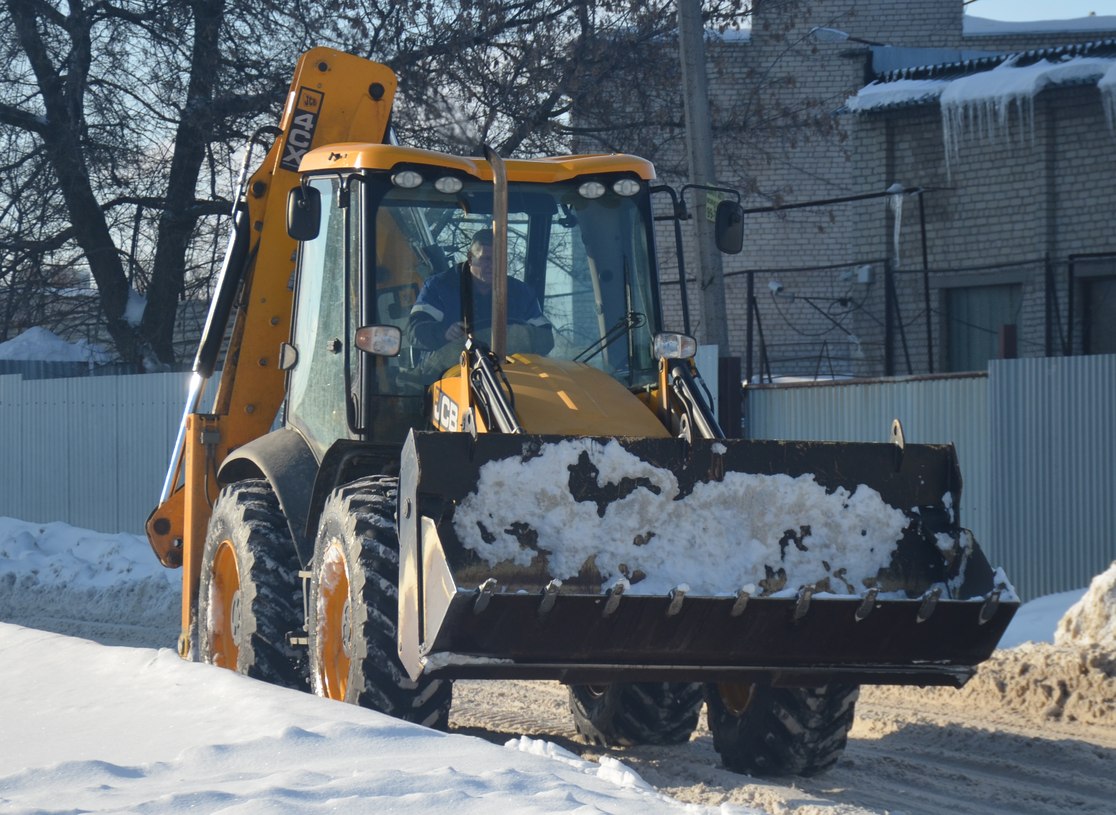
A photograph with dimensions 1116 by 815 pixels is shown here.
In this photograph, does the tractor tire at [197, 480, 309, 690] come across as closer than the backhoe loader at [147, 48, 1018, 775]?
No

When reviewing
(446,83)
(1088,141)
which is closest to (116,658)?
(446,83)

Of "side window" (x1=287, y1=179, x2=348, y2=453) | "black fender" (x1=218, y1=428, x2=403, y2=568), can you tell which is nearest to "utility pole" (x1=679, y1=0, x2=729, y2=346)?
"side window" (x1=287, y1=179, x2=348, y2=453)

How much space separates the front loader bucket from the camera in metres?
5.07

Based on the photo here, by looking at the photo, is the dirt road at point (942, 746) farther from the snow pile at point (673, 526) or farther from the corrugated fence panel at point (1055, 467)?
the corrugated fence panel at point (1055, 467)

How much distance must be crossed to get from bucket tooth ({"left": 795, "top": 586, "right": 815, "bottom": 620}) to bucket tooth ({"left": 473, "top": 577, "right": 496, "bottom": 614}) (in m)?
1.09

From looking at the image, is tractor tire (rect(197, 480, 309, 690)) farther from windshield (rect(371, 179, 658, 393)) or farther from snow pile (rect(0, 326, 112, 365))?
snow pile (rect(0, 326, 112, 365))

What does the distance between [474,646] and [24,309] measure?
15.9 meters

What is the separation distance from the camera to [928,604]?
5246 mm

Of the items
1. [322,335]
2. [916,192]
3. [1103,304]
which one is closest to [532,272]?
[322,335]

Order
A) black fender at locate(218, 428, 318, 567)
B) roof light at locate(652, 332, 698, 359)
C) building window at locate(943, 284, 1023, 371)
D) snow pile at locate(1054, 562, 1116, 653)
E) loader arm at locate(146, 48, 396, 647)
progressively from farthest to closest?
building window at locate(943, 284, 1023, 371) → snow pile at locate(1054, 562, 1116, 653) → loader arm at locate(146, 48, 396, 647) → roof light at locate(652, 332, 698, 359) → black fender at locate(218, 428, 318, 567)

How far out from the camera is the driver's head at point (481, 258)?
6.36 meters

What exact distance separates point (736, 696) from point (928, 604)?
1433 millimetres

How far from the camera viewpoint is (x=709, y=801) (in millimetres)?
5551

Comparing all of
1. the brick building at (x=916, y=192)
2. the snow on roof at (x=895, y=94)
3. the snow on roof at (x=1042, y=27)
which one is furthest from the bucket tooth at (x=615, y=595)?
the snow on roof at (x=1042, y=27)
